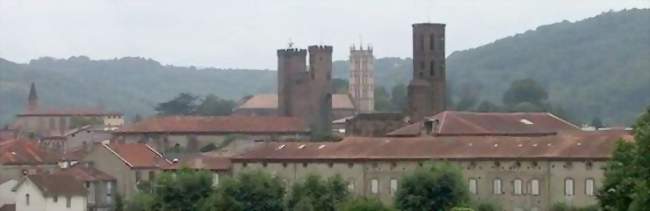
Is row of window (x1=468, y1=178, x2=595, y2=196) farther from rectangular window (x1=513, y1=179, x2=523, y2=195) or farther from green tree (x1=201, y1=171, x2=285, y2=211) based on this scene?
green tree (x1=201, y1=171, x2=285, y2=211)

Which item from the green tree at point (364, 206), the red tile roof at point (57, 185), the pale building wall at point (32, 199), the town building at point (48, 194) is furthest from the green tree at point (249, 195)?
the pale building wall at point (32, 199)

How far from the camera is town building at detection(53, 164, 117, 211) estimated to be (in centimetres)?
10303

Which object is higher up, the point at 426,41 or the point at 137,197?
the point at 426,41

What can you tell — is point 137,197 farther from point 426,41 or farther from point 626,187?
point 626,187

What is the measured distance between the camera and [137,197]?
95250 millimetres

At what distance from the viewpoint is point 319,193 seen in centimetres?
8462

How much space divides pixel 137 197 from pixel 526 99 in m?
84.6

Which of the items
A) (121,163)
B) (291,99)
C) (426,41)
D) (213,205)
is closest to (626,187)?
(213,205)

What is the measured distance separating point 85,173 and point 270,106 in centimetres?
8068

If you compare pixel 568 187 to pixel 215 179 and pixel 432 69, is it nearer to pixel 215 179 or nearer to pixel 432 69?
pixel 215 179

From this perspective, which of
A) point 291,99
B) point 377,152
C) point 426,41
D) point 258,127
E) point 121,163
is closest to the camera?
point 377,152

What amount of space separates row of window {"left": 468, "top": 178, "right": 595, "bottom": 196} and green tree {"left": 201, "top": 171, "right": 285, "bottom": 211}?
27.2 ft

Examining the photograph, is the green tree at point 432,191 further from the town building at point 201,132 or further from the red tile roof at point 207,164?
the town building at point 201,132

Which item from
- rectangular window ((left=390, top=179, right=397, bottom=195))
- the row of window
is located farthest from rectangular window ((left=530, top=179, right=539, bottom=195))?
rectangular window ((left=390, top=179, right=397, bottom=195))
